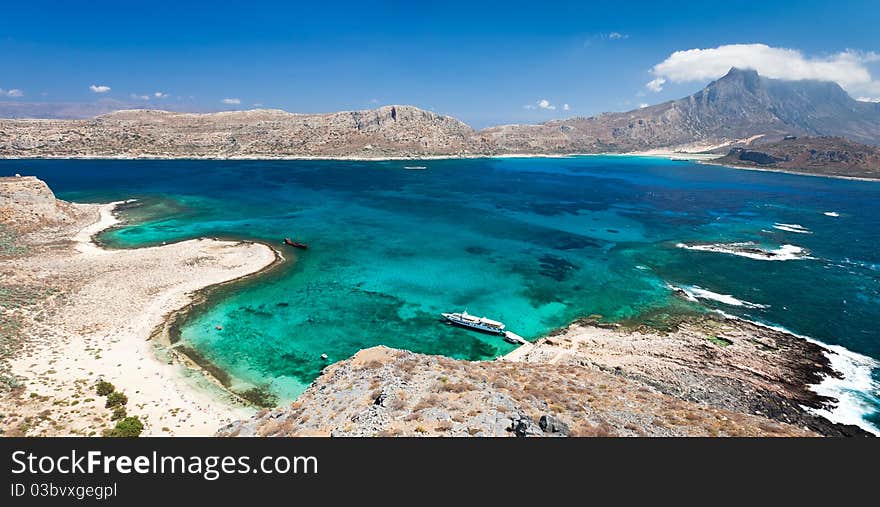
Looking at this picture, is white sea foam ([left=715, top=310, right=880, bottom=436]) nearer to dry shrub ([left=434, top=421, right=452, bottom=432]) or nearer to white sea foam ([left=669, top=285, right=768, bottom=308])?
white sea foam ([left=669, top=285, right=768, bottom=308])

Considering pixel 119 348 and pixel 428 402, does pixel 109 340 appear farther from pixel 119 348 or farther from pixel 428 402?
pixel 428 402

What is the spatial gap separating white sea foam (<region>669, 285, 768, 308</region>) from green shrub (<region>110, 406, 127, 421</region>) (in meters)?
69.5

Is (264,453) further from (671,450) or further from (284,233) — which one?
(284,233)

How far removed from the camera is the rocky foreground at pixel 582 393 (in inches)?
947

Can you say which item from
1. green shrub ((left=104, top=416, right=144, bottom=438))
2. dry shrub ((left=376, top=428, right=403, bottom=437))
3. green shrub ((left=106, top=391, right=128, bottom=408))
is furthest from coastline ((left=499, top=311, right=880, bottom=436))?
green shrub ((left=106, top=391, right=128, bottom=408))

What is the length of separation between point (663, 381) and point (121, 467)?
134ft

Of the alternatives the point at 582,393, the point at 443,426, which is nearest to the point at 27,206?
the point at 443,426

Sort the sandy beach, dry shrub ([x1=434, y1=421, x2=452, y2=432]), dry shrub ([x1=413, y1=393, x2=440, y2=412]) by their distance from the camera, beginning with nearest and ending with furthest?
dry shrub ([x1=434, y1=421, x2=452, y2=432]), dry shrub ([x1=413, y1=393, x2=440, y2=412]), the sandy beach

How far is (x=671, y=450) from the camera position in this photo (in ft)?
49.8

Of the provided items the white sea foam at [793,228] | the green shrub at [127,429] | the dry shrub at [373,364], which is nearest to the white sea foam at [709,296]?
the dry shrub at [373,364]

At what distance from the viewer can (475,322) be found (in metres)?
53.2

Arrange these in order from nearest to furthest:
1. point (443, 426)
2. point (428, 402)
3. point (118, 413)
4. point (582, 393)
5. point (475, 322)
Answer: point (443, 426), point (428, 402), point (582, 393), point (118, 413), point (475, 322)

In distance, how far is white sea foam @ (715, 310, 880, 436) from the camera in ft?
122

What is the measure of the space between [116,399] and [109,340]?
1459 centimetres
